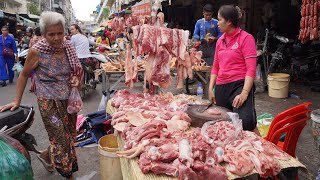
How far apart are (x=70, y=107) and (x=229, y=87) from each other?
2.03m

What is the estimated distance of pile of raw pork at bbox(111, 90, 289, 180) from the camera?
210cm

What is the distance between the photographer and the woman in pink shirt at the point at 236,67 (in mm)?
3307

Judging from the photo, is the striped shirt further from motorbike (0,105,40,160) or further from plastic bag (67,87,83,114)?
motorbike (0,105,40,160)

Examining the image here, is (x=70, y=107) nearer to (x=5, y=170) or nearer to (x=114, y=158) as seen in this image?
(x=114, y=158)

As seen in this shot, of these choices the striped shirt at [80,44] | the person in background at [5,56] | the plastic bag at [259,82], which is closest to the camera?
the plastic bag at [259,82]

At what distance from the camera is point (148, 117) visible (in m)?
3.24

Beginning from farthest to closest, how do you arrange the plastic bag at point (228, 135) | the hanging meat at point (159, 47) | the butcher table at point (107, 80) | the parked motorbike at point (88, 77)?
the parked motorbike at point (88, 77) → the butcher table at point (107, 80) → the hanging meat at point (159, 47) → the plastic bag at point (228, 135)

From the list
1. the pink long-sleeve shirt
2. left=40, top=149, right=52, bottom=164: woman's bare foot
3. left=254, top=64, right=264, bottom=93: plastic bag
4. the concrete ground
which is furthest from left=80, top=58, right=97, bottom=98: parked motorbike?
the pink long-sleeve shirt

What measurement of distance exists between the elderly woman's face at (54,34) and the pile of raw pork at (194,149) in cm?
121

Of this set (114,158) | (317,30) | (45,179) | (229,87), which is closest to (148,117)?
(114,158)

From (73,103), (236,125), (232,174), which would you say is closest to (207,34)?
(73,103)

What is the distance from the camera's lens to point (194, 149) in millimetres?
→ 2258

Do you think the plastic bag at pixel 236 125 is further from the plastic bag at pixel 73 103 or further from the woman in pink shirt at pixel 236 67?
the plastic bag at pixel 73 103

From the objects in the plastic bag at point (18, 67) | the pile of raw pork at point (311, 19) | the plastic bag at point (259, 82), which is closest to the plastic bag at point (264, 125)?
the pile of raw pork at point (311, 19)
